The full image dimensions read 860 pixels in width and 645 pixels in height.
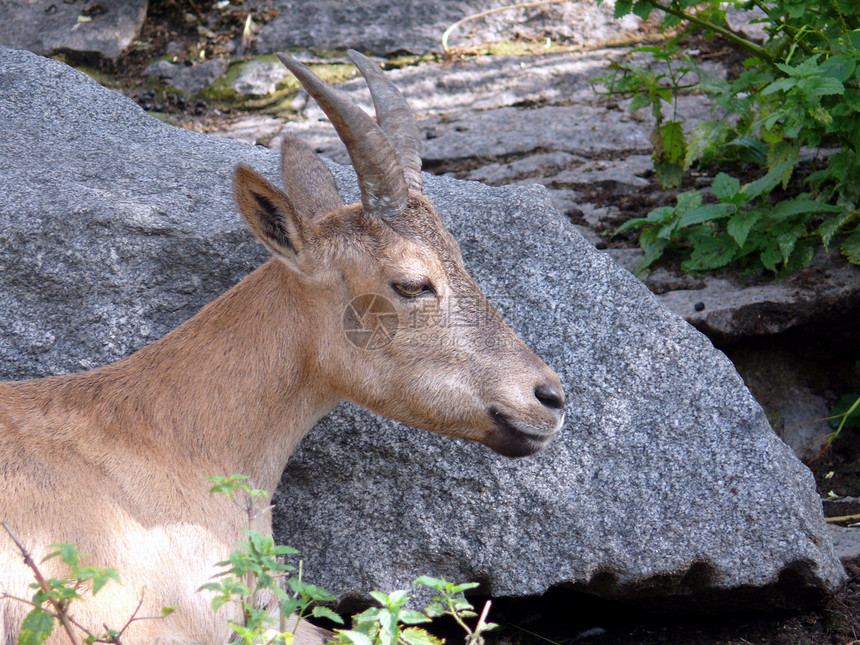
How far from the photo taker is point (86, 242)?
13.5 feet

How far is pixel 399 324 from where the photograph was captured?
336cm

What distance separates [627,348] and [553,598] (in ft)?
4.75

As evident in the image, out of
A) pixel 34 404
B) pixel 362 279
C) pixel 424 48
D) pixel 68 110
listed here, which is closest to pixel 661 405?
pixel 362 279

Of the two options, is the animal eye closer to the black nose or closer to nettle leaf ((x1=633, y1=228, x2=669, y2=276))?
the black nose

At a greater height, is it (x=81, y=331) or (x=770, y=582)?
(x=81, y=331)

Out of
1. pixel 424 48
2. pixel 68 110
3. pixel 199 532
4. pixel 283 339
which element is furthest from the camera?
pixel 424 48

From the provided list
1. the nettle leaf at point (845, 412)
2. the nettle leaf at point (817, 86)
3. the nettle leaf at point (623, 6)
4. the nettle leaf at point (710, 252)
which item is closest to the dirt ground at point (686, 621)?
the nettle leaf at point (845, 412)

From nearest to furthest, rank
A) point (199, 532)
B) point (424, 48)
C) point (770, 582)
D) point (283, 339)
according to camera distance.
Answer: point (199, 532) < point (283, 339) < point (770, 582) < point (424, 48)

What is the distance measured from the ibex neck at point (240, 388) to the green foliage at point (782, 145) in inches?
120

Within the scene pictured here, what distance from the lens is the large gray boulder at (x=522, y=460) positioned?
13.1 ft

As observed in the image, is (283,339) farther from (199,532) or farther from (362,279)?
(199,532)

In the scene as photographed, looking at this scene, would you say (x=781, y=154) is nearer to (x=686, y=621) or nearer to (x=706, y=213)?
(x=706, y=213)

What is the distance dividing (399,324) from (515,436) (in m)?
0.63

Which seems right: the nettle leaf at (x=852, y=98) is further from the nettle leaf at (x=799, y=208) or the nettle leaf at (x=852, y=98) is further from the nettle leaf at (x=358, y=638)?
the nettle leaf at (x=358, y=638)
